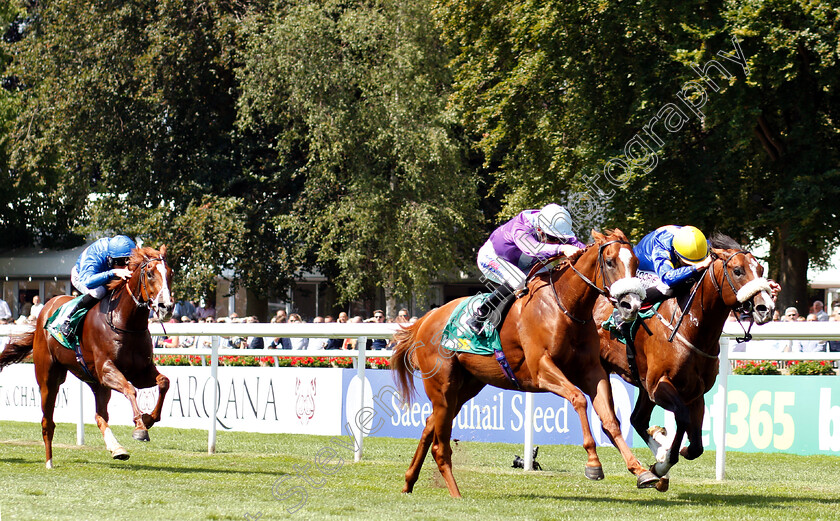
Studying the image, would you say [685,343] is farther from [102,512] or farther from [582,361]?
[102,512]

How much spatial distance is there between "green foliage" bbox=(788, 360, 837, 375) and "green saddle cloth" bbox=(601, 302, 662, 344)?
3.12m

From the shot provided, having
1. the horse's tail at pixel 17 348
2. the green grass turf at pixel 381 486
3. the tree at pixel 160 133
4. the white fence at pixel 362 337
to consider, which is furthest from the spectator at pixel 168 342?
the tree at pixel 160 133

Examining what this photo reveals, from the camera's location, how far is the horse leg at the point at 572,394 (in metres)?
5.60

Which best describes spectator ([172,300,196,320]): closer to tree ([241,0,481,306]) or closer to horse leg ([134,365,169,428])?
tree ([241,0,481,306])

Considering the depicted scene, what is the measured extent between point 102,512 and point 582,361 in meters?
2.82

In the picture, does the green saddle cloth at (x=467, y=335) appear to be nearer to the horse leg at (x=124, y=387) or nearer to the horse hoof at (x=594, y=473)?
the horse hoof at (x=594, y=473)

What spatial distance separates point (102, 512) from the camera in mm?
5316

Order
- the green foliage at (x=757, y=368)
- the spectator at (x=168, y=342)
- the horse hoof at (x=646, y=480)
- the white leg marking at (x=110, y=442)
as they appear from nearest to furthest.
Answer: the horse hoof at (x=646, y=480)
the white leg marking at (x=110, y=442)
the green foliage at (x=757, y=368)
the spectator at (x=168, y=342)

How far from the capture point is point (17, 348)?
9250 millimetres

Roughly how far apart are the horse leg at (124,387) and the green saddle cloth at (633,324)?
320cm

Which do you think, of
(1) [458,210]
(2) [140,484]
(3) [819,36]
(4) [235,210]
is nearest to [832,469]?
(2) [140,484]

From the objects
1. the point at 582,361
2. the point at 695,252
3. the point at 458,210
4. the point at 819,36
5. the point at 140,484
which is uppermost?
the point at 819,36

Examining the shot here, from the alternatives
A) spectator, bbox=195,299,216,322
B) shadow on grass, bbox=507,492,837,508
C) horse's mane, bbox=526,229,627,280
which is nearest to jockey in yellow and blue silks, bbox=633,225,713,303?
horse's mane, bbox=526,229,627,280

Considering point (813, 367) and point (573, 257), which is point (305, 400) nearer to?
point (813, 367)
